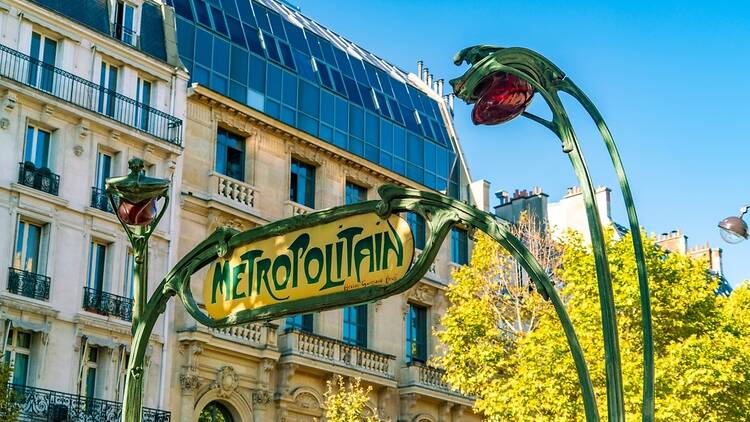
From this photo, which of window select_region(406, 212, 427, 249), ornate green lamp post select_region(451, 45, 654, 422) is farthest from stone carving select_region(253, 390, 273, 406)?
ornate green lamp post select_region(451, 45, 654, 422)

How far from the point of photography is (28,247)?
84.4ft

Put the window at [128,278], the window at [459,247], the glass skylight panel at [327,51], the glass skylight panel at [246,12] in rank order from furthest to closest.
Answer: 1. the window at [459,247]
2. the glass skylight panel at [327,51]
3. the glass skylight panel at [246,12]
4. the window at [128,278]

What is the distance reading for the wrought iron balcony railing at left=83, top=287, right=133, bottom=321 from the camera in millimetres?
26516

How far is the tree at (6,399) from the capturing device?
21953 mm

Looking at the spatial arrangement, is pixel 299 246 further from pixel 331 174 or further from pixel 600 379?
→ pixel 331 174

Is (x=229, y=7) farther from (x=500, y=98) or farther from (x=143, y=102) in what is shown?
(x=500, y=98)

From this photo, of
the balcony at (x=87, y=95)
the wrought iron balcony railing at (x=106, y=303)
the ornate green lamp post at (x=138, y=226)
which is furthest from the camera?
the wrought iron balcony railing at (x=106, y=303)

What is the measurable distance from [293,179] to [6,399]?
12.6m

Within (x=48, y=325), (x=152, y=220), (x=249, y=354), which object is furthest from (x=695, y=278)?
(x=152, y=220)

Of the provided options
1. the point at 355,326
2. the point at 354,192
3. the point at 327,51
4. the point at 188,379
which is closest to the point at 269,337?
the point at 188,379

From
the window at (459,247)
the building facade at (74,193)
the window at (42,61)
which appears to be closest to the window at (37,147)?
the building facade at (74,193)

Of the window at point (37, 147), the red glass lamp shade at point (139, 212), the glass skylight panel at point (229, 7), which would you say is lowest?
the red glass lamp shade at point (139, 212)

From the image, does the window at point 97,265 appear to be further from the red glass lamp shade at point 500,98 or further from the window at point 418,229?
the red glass lamp shade at point 500,98

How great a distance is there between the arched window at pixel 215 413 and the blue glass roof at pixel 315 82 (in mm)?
8376
